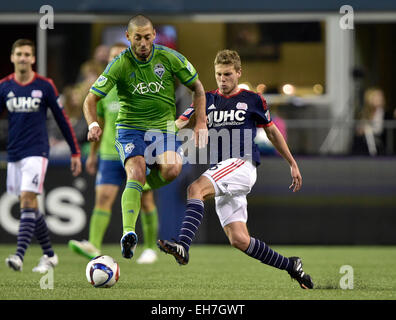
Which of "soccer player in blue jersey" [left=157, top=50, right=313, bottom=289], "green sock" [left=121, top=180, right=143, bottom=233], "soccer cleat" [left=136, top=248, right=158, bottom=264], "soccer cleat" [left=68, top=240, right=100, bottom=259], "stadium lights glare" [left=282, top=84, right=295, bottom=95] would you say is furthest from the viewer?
"stadium lights glare" [left=282, top=84, right=295, bottom=95]

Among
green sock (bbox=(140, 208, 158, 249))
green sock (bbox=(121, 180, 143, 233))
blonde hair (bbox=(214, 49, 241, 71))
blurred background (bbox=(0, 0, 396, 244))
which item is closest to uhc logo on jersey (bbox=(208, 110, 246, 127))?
blonde hair (bbox=(214, 49, 241, 71))

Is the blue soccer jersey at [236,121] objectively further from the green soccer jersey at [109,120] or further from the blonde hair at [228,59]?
the green soccer jersey at [109,120]

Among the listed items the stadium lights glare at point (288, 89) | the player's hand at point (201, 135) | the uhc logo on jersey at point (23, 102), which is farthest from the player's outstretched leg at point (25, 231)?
the stadium lights glare at point (288, 89)

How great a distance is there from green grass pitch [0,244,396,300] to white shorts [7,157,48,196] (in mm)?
803

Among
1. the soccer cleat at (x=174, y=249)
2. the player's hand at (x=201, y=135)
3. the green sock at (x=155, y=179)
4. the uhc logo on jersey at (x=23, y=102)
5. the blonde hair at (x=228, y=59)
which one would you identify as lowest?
the soccer cleat at (x=174, y=249)

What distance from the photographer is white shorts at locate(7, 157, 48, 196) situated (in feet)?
30.0

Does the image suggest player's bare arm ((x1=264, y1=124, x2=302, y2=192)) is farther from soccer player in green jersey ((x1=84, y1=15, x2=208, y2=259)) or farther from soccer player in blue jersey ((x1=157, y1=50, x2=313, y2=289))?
soccer player in green jersey ((x1=84, y1=15, x2=208, y2=259))

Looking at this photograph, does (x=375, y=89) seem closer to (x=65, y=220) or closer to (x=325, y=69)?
(x=325, y=69)

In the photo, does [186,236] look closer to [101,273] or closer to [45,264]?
[101,273]

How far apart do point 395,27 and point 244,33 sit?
7.59 ft

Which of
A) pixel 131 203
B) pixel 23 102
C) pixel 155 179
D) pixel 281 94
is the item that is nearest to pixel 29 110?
pixel 23 102

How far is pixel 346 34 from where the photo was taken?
14.5 meters

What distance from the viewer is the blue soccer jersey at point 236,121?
7.44 meters
